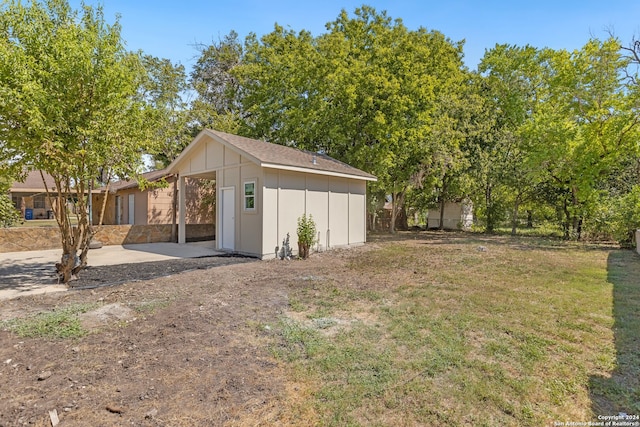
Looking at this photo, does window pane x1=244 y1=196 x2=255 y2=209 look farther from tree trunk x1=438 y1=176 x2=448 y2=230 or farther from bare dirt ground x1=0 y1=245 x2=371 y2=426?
tree trunk x1=438 y1=176 x2=448 y2=230

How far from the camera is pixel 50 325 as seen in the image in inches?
165

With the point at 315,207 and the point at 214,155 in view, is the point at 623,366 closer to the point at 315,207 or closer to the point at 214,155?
the point at 315,207

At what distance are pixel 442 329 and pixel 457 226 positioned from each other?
63.1ft

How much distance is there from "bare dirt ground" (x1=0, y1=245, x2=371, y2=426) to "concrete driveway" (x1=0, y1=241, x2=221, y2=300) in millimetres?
983

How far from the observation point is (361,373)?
10.3ft

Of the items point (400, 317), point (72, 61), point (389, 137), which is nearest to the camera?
point (400, 317)

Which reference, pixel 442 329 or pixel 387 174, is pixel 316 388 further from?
pixel 387 174

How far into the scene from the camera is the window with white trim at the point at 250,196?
32.2 ft

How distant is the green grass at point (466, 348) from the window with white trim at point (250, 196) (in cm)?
393

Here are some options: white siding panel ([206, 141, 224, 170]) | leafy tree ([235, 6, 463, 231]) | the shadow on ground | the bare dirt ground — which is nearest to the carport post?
white siding panel ([206, 141, 224, 170])

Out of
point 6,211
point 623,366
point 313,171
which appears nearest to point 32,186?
point 6,211

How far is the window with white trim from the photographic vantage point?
981cm

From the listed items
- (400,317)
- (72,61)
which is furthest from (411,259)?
(72,61)

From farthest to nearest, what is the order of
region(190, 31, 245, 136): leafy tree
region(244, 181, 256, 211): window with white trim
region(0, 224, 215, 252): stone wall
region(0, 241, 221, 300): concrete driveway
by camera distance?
region(190, 31, 245, 136): leafy tree → region(0, 224, 215, 252): stone wall → region(244, 181, 256, 211): window with white trim → region(0, 241, 221, 300): concrete driveway
